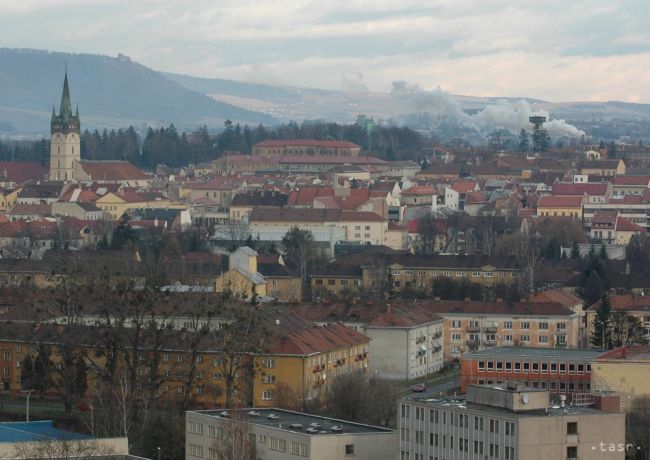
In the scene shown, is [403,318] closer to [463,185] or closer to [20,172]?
[463,185]

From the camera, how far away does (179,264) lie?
2499 inches

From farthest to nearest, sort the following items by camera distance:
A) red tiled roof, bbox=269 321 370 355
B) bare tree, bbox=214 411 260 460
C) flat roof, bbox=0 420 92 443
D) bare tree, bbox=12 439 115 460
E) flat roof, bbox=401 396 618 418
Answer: red tiled roof, bbox=269 321 370 355, flat roof, bbox=0 420 92 443, bare tree, bbox=214 411 260 460, bare tree, bbox=12 439 115 460, flat roof, bbox=401 396 618 418

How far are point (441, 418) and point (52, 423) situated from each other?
8566mm

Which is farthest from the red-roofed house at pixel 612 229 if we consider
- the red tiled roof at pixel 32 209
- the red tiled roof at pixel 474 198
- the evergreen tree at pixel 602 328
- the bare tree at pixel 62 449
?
the bare tree at pixel 62 449

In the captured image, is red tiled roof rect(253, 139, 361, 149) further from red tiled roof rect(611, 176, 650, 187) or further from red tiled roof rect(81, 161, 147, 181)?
red tiled roof rect(611, 176, 650, 187)

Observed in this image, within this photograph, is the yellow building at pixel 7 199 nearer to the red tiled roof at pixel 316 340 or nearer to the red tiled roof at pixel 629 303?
the red tiled roof at pixel 629 303

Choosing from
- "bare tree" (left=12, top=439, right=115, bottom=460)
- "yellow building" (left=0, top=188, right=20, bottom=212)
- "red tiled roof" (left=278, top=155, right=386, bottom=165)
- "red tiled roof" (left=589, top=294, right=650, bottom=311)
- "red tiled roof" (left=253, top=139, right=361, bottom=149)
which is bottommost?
"yellow building" (left=0, top=188, right=20, bottom=212)

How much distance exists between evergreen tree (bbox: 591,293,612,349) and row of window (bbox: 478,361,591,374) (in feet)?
19.4

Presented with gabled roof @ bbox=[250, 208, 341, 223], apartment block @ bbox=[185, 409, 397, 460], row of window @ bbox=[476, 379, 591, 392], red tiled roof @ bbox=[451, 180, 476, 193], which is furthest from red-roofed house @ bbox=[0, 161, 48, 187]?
apartment block @ bbox=[185, 409, 397, 460]

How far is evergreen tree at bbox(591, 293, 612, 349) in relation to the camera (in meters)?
49.6

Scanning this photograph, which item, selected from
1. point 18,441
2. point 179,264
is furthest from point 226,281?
point 18,441

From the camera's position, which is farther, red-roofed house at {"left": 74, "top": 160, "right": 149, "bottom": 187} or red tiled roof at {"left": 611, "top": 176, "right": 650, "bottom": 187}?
red-roofed house at {"left": 74, "top": 160, "right": 149, "bottom": 187}

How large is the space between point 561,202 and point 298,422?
60571mm

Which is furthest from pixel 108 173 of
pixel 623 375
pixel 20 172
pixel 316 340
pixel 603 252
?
pixel 623 375
